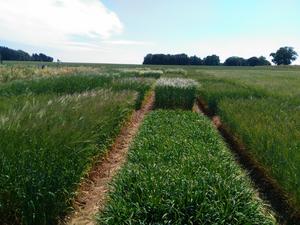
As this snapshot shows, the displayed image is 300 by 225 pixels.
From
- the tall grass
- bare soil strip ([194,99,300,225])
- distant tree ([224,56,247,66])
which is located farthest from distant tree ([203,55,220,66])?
bare soil strip ([194,99,300,225])

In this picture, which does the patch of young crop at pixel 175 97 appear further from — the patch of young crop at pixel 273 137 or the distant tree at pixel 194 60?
the distant tree at pixel 194 60

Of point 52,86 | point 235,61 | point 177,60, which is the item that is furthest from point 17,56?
point 52,86

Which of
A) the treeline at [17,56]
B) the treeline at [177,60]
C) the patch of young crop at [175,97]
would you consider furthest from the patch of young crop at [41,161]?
the treeline at [177,60]

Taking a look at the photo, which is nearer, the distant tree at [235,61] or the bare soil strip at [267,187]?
the bare soil strip at [267,187]

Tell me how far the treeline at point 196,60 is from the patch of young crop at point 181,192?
114186 millimetres

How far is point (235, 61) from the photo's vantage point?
124000 mm

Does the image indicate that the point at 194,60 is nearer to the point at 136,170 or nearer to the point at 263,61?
the point at 263,61

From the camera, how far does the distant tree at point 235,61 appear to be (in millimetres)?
122156

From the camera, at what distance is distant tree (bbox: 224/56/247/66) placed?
401 ft

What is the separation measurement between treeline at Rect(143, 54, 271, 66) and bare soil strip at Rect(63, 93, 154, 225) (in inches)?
4362

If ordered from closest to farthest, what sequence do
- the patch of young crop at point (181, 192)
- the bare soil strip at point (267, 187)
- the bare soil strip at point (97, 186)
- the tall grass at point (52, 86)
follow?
the patch of young crop at point (181, 192) → the bare soil strip at point (97, 186) → the bare soil strip at point (267, 187) → the tall grass at point (52, 86)

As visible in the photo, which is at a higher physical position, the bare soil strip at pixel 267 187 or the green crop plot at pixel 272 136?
the green crop plot at pixel 272 136

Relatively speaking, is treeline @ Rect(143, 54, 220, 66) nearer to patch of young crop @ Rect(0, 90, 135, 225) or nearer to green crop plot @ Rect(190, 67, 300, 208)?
green crop plot @ Rect(190, 67, 300, 208)

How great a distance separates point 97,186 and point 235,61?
122239 millimetres
